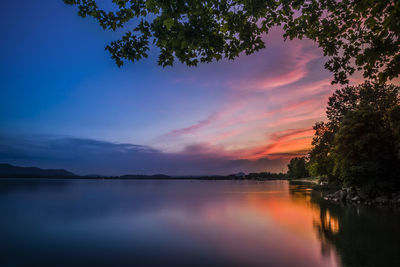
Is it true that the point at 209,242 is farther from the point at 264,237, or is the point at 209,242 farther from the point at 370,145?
the point at 370,145

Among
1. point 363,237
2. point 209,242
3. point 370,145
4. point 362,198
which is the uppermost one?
point 370,145

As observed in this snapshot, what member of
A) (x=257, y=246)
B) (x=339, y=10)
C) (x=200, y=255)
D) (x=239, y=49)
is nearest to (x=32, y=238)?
(x=200, y=255)

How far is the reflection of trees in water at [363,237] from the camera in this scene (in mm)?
8344

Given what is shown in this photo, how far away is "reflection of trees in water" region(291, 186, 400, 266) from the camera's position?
27.4 ft

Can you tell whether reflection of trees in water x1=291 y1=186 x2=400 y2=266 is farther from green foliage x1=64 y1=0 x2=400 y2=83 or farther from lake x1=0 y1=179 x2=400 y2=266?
green foliage x1=64 y1=0 x2=400 y2=83

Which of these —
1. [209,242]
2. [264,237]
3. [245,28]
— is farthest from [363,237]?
[245,28]

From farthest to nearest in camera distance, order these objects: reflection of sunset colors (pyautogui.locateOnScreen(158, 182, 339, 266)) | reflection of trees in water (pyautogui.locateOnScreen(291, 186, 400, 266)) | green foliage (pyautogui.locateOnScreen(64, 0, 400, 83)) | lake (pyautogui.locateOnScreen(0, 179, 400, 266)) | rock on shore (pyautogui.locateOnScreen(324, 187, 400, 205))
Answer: rock on shore (pyautogui.locateOnScreen(324, 187, 400, 205)) < reflection of sunset colors (pyautogui.locateOnScreen(158, 182, 339, 266)) < lake (pyautogui.locateOnScreen(0, 179, 400, 266)) < reflection of trees in water (pyautogui.locateOnScreen(291, 186, 400, 266)) < green foliage (pyautogui.locateOnScreen(64, 0, 400, 83))

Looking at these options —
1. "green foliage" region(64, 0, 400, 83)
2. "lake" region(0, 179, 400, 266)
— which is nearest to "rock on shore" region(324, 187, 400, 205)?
"lake" region(0, 179, 400, 266)

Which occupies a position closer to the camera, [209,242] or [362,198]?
[209,242]

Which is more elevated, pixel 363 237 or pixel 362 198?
pixel 362 198

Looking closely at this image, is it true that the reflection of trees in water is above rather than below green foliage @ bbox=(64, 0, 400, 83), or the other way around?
below

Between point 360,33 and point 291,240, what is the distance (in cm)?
1004

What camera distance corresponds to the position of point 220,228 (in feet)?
50.6

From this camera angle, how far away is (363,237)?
11.1 m
